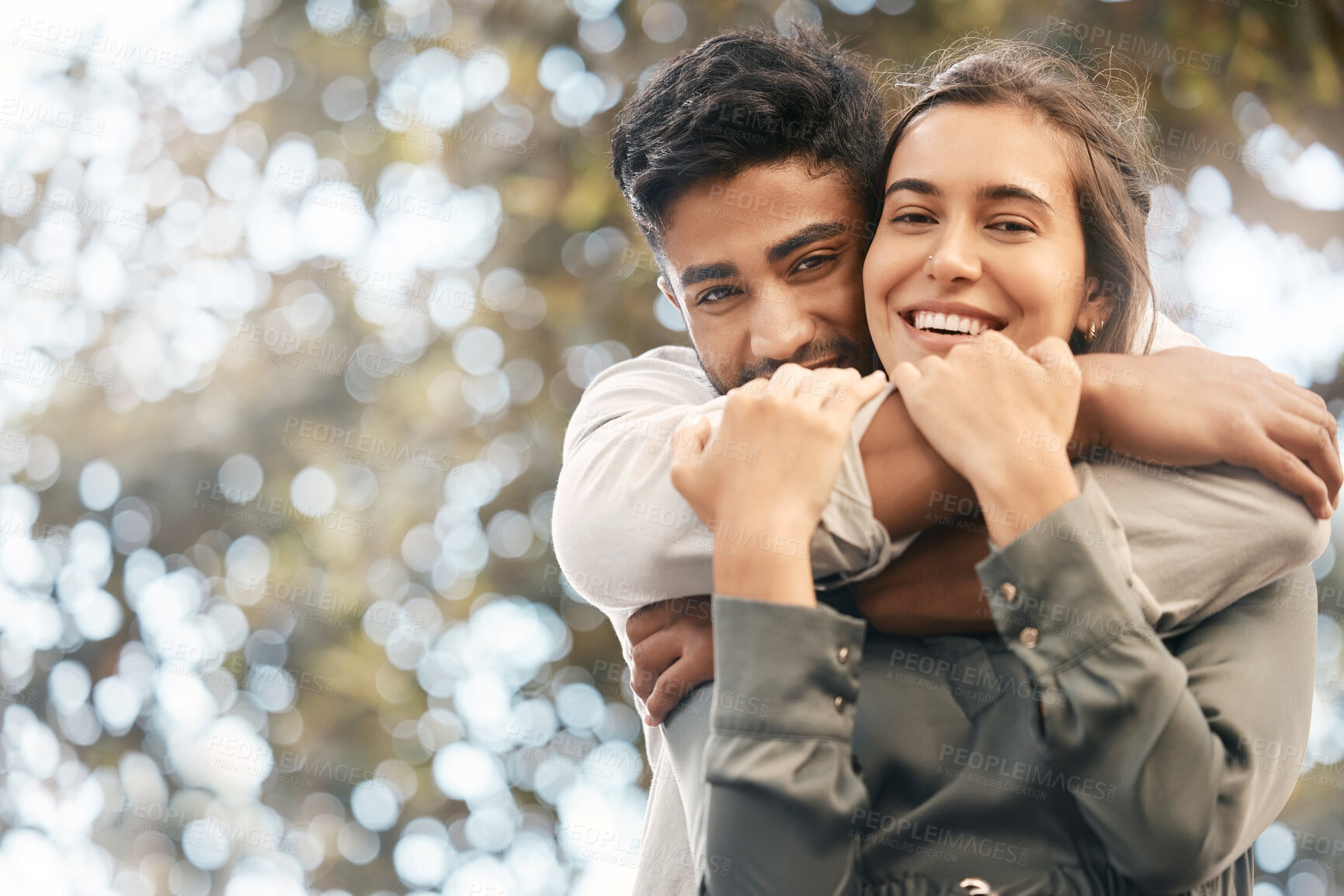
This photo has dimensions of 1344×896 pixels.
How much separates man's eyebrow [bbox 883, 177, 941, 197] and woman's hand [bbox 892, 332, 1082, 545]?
177mm

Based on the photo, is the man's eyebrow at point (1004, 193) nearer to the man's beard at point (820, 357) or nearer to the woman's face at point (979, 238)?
the woman's face at point (979, 238)

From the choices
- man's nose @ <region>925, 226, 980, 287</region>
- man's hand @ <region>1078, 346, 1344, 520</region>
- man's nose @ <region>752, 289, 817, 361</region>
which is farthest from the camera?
man's nose @ <region>752, 289, 817, 361</region>

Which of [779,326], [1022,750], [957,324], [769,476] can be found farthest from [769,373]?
[1022,750]

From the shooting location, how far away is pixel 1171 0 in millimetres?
2078

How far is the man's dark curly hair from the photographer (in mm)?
1143

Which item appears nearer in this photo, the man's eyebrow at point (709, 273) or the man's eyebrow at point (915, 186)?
the man's eyebrow at point (915, 186)

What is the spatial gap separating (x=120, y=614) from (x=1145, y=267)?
237 cm

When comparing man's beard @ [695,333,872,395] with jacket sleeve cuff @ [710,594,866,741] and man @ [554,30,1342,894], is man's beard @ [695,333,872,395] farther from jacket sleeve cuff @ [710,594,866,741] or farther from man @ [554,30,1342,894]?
jacket sleeve cuff @ [710,594,866,741]

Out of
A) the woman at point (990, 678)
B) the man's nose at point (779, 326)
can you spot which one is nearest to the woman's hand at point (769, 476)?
the woman at point (990, 678)

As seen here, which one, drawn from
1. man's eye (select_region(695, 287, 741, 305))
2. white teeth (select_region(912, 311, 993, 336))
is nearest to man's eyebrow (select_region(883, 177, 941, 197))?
white teeth (select_region(912, 311, 993, 336))

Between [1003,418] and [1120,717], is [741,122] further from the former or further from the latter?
[1120,717]

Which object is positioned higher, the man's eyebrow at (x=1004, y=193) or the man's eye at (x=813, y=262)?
the man's eyebrow at (x=1004, y=193)

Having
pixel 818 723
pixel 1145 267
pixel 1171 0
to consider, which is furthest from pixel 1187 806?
pixel 1171 0

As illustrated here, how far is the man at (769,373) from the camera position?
31.5 inches
